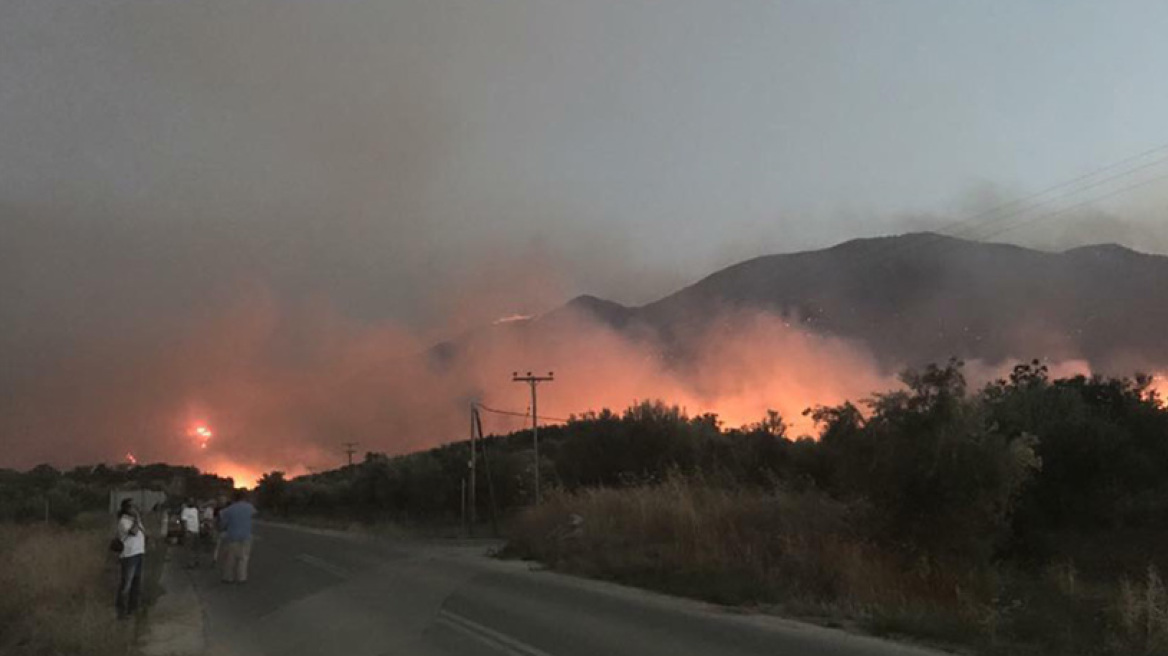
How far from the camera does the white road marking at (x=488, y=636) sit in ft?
34.3

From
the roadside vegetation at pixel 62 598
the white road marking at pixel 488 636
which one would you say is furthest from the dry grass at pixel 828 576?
the roadside vegetation at pixel 62 598

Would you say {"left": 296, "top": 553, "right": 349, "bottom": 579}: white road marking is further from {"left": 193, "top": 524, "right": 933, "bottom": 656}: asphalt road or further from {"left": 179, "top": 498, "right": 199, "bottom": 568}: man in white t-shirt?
{"left": 179, "top": 498, "right": 199, "bottom": 568}: man in white t-shirt

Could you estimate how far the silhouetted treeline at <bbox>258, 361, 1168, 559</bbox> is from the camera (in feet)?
50.8

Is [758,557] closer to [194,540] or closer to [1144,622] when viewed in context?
[1144,622]

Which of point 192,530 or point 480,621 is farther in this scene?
point 192,530

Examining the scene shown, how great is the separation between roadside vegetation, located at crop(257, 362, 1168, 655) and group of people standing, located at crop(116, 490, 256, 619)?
24.8 ft

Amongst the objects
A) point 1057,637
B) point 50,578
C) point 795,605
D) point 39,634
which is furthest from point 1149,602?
point 50,578

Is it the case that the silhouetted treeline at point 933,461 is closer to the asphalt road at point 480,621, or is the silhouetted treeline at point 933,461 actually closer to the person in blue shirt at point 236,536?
the asphalt road at point 480,621

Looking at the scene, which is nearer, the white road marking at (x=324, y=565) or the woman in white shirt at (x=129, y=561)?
the woman in white shirt at (x=129, y=561)

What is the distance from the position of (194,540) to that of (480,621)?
58.9ft

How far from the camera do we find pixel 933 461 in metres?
15.4

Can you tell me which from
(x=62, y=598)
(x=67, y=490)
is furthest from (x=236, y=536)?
(x=67, y=490)

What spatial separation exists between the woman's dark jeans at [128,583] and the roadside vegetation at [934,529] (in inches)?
358

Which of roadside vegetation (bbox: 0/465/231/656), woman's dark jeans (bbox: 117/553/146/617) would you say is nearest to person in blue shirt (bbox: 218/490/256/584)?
roadside vegetation (bbox: 0/465/231/656)
